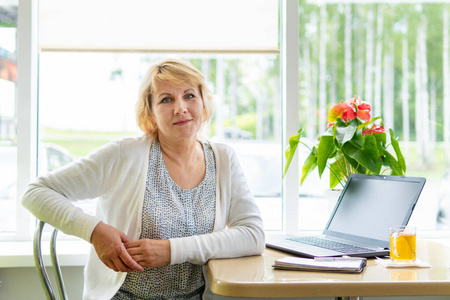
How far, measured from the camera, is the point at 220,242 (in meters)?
1.51

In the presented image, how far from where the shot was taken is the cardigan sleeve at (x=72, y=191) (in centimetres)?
153

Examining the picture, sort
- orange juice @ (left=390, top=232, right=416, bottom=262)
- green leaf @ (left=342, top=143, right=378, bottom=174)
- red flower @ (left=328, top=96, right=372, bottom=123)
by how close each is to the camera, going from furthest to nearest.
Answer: red flower @ (left=328, top=96, right=372, bottom=123) → green leaf @ (left=342, top=143, right=378, bottom=174) → orange juice @ (left=390, top=232, right=416, bottom=262)

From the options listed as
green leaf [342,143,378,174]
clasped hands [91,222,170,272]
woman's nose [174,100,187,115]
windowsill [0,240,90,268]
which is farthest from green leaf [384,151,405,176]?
windowsill [0,240,90,268]

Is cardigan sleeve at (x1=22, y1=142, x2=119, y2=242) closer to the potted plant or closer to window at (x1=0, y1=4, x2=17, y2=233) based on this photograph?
the potted plant

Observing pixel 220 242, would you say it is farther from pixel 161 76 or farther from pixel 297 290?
pixel 161 76

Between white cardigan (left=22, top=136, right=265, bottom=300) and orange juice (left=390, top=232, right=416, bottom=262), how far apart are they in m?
0.39

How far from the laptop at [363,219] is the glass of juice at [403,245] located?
0.11 meters

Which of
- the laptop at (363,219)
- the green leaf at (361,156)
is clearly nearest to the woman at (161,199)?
the laptop at (363,219)

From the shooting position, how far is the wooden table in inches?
44.7

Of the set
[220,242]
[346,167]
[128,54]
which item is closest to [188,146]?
[220,242]

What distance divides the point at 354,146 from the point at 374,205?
0.29 meters

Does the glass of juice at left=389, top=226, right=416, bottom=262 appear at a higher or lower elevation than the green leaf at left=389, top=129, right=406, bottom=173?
lower

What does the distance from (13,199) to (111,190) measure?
0.95 m

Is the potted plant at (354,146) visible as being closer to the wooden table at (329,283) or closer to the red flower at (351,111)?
the red flower at (351,111)
